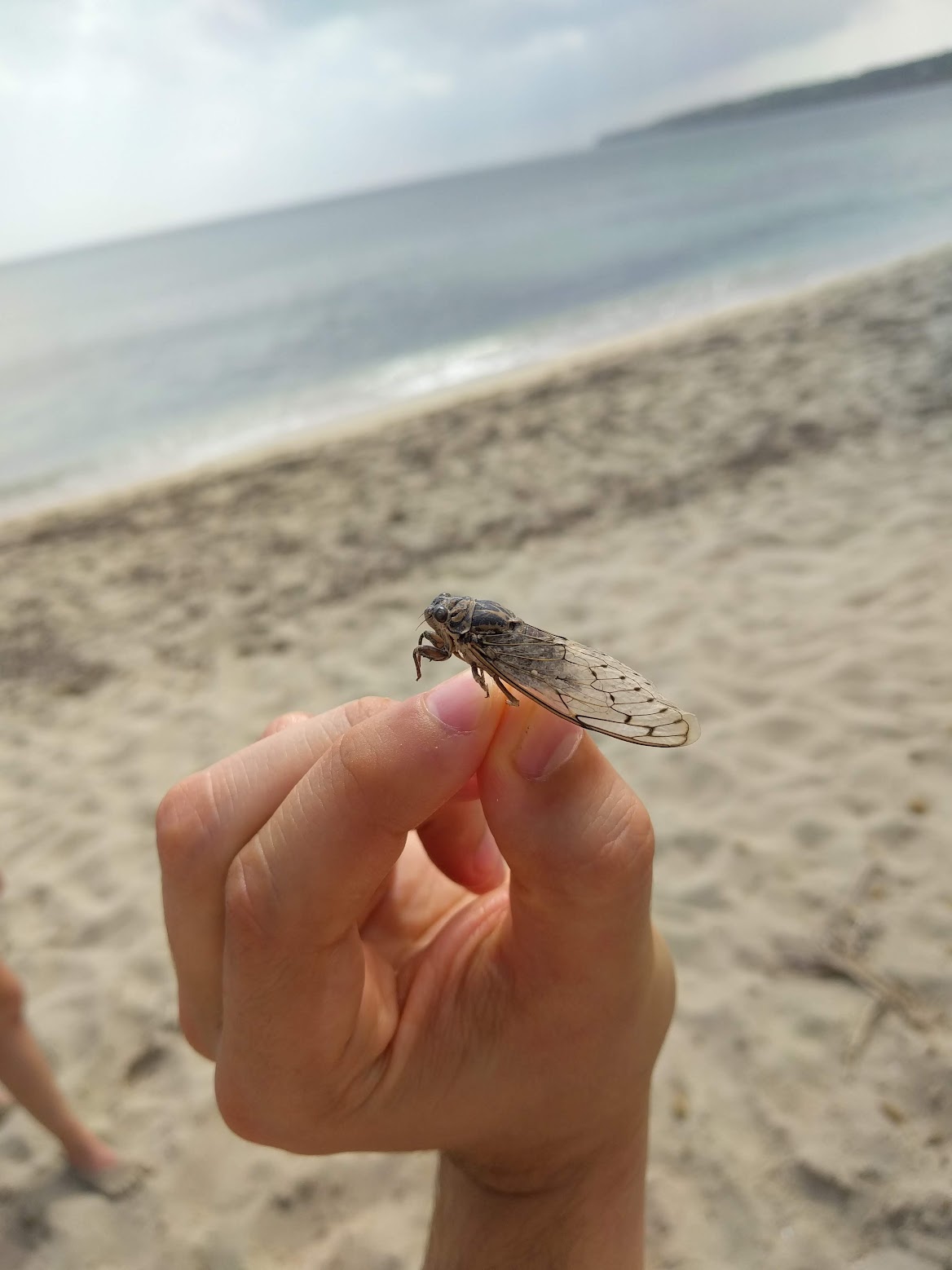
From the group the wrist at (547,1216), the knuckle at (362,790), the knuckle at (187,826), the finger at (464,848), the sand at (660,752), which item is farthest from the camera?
the sand at (660,752)

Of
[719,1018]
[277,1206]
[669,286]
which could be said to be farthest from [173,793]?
[669,286]

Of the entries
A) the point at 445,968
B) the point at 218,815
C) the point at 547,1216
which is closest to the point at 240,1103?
the point at 445,968

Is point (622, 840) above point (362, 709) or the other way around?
the other way around

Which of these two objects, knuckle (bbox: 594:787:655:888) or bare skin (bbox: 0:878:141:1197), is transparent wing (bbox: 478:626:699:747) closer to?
knuckle (bbox: 594:787:655:888)

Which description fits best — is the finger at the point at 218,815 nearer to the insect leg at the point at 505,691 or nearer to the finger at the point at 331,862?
the finger at the point at 331,862

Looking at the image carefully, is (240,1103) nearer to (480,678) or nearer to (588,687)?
(480,678)

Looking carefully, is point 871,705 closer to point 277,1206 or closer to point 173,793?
point 277,1206

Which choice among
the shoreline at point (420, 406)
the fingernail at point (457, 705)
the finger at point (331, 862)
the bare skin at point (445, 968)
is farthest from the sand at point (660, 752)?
the fingernail at point (457, 705)

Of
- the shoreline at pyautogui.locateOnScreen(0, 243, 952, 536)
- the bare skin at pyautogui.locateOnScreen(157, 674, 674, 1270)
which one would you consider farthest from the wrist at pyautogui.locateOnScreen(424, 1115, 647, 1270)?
the shoreline at pyautogui.locateOnScreen(0, 243, 952, 536)
